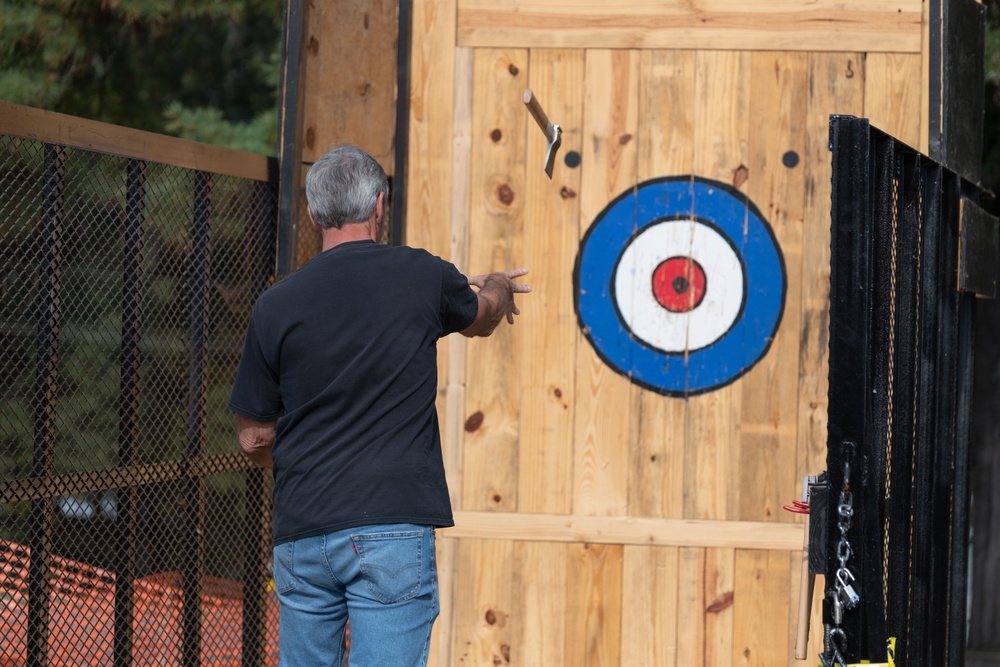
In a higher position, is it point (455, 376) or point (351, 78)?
point (351, 78)

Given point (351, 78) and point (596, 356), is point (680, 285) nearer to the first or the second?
point (596, 356)

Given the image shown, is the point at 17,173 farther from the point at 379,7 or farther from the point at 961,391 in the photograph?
the point at 961,391

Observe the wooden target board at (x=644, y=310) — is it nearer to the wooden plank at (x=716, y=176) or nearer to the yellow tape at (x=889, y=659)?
the wooden plank at (x=716, y=176)

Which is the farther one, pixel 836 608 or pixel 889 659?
pixel 889 659

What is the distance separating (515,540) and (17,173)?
6.42 ft

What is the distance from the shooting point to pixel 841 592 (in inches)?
99.7

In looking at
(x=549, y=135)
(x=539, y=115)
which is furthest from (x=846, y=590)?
(x=549, y=135)

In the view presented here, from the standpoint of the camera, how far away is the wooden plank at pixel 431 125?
4.07 metres

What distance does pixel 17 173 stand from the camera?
10.2 feet

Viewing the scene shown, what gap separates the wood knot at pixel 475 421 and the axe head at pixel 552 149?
85 centimetres

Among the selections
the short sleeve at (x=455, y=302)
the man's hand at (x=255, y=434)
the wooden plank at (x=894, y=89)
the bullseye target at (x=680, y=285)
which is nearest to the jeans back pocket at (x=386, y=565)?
the man's hand at (x=255, y=434)

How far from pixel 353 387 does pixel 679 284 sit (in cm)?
169

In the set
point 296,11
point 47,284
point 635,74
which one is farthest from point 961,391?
point 47,284

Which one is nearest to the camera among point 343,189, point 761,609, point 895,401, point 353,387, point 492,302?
point 353,387
